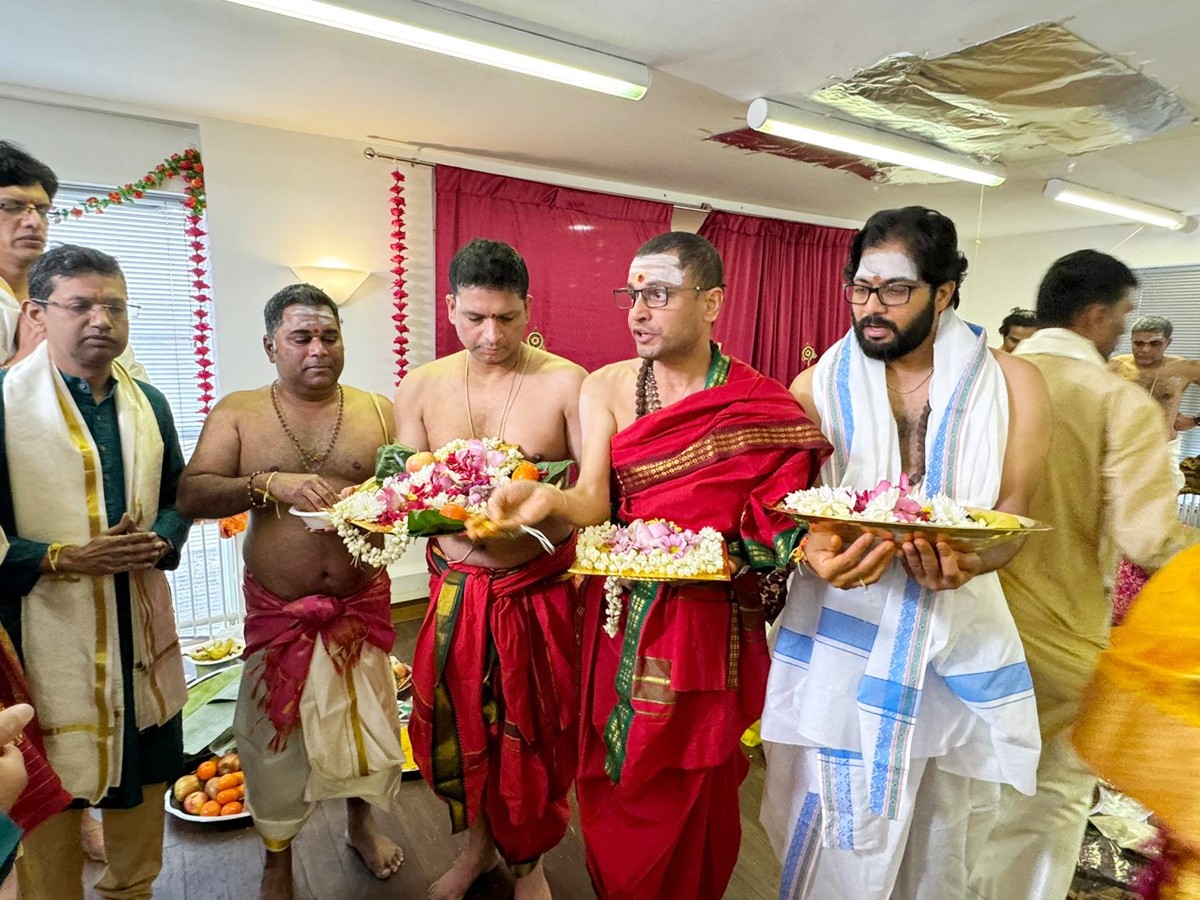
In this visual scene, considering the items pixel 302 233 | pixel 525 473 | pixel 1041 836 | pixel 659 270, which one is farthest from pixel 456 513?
pixel 302 233

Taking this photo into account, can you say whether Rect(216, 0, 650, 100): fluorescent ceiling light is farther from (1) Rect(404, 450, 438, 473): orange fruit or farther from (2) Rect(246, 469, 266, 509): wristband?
(1) Rect(404, 450, 438, 473): orange fruit

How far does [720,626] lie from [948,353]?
0.94 m

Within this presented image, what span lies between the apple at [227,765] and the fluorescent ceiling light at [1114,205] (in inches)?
257

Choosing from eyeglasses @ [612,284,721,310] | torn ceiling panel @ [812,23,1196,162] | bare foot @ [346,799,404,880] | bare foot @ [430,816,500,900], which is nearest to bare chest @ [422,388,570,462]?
eyeglasses @ [612,284,721,310]

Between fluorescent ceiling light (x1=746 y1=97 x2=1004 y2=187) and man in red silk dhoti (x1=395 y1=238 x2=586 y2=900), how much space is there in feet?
7.42

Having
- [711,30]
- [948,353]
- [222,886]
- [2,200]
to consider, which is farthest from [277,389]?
[711,30]

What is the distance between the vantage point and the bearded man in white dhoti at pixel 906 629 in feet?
5.01

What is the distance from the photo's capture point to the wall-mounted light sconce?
14.4 ft

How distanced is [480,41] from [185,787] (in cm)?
336

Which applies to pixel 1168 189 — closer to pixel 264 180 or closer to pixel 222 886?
pixel 264 180

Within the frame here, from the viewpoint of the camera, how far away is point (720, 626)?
183cm

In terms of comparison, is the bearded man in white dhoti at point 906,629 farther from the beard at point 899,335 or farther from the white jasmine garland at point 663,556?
the white jasmine garland at point 663,556

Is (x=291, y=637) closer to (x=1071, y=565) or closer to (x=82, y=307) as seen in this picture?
(x=82, y=307)

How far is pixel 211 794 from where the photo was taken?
2701mm
